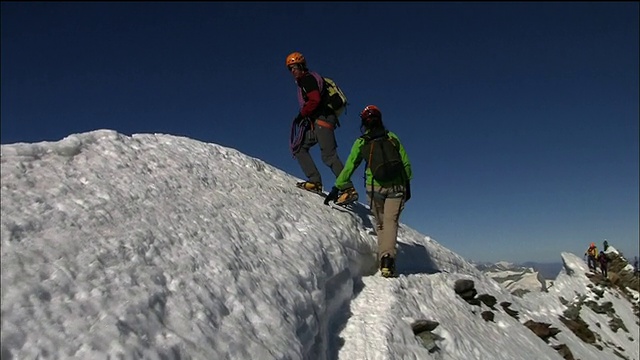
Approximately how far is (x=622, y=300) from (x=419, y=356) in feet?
79.6

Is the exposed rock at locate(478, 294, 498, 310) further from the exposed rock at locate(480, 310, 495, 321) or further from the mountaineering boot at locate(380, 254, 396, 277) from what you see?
the mountaineering boot at locate(380, 254, 396, 277)

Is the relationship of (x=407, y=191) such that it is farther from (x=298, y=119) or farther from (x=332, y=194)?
(x=298, y=119)

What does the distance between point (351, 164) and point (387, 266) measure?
253cm

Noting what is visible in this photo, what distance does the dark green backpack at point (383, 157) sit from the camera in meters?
10.4

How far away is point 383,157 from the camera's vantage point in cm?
1046

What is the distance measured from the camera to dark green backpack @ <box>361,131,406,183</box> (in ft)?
34.2

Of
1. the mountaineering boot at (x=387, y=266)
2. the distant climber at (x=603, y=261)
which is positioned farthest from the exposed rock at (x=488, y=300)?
the distant climber at (x=603, y=261)

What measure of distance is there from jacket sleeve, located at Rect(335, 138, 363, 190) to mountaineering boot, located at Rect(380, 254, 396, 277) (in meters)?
2.03

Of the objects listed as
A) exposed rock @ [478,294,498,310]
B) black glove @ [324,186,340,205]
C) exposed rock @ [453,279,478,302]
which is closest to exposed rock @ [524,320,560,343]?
exposed rock @ [478,294,498,310]

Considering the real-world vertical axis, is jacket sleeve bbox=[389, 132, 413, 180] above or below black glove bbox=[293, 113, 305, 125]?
below

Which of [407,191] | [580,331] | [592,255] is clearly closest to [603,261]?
[592,255]

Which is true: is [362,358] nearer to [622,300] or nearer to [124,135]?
[124,135]

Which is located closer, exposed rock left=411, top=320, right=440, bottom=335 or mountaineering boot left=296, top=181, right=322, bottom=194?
exposed rock left=411, top=320, right=440, bottom=335

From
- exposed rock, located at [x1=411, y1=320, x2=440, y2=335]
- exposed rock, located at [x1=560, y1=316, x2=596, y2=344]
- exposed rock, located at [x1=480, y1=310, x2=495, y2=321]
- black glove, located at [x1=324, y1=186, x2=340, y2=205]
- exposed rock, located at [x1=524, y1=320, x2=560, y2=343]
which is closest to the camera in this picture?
exposed rock, located at [x1=411, y1=320, x2=440, y2=335]
